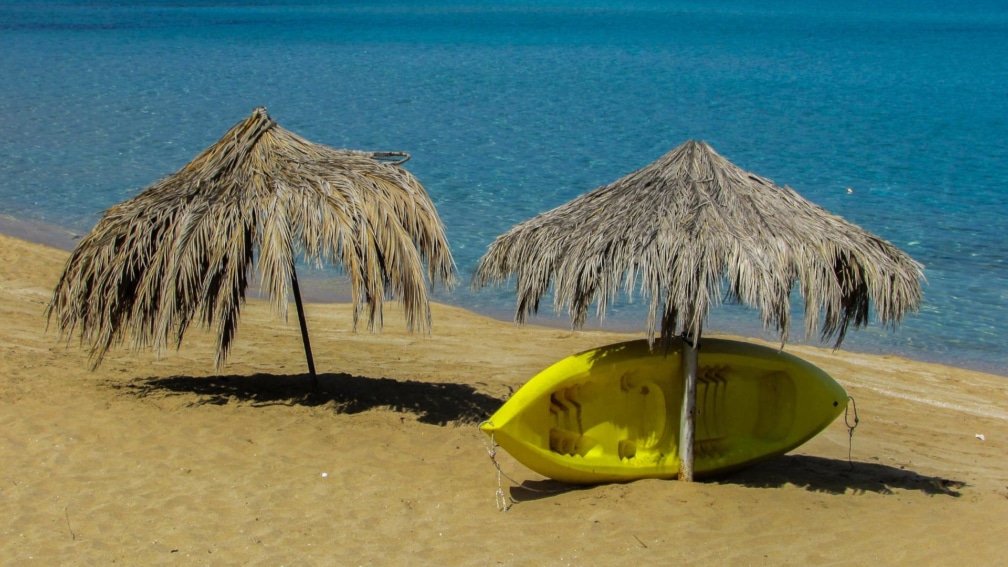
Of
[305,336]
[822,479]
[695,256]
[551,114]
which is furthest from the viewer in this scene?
[551,114]

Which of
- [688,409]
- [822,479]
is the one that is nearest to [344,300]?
[688,409]

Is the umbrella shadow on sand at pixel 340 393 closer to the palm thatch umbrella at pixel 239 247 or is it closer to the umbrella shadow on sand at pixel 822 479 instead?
the palm thatch umbrella at pixel 239 247

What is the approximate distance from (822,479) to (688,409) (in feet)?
4.01

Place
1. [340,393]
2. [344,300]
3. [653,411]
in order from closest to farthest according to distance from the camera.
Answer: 1. [653,411]
2. [340,393]
3. [344,300]

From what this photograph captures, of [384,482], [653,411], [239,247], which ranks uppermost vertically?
[239,247]

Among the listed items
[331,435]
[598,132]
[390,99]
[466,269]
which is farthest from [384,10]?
[331,435]

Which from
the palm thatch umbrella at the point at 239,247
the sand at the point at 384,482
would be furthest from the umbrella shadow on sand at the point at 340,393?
the palm thatch umbrella at the point at 239,247

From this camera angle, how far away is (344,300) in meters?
12.4

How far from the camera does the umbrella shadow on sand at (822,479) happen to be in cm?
633

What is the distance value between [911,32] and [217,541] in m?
52.3

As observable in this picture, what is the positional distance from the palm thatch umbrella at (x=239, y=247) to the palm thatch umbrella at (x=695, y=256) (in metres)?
0.75

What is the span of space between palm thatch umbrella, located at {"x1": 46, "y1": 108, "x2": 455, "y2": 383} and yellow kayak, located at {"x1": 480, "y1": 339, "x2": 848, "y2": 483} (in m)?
1.33

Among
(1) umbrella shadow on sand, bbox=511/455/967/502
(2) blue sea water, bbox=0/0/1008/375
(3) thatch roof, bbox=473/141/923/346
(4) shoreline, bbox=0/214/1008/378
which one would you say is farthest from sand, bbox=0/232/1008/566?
(2) blue sea water, bbox=0/0/1008/375

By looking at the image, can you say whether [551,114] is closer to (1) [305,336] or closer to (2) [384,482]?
(1) [305,336]
